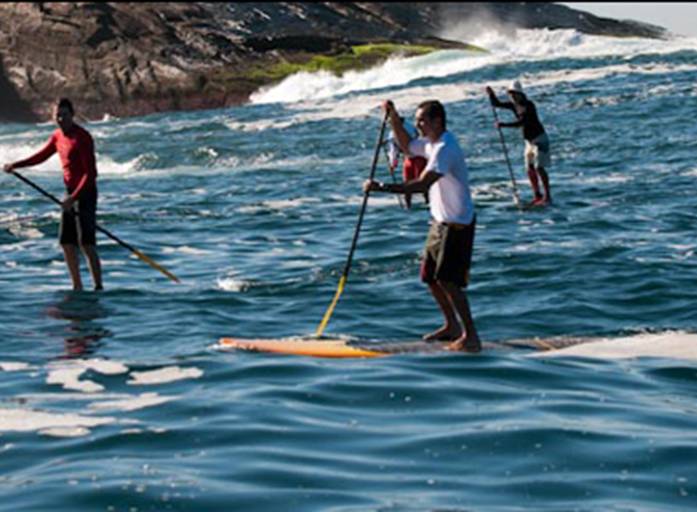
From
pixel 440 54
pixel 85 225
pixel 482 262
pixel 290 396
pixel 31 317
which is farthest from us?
pixel 440 54

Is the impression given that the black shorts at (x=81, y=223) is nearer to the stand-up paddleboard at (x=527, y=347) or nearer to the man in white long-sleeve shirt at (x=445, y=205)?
the stand-up paddleboard at (x=527, y=347)

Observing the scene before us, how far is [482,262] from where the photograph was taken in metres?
18.4

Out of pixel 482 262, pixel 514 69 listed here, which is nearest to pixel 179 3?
pixel 514 69

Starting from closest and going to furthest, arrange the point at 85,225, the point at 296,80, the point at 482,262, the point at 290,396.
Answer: the point at 290,396, the point at 85,225, the point at 482,262, the point at 296,80

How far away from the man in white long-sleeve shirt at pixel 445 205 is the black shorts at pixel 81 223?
4.90 m

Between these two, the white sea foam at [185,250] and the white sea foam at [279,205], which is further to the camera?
the white sea foam at [279,205]

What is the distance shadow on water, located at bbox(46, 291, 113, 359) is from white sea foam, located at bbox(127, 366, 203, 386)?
4.59 feet

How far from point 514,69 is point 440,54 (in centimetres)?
788

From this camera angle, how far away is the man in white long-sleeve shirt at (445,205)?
12.3 metres

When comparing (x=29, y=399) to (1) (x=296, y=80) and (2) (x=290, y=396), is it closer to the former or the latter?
(2) (x=290, y=396)

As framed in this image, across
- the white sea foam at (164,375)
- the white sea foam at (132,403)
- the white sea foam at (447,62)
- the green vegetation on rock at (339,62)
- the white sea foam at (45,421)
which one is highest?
the white sea foam at (45,421)

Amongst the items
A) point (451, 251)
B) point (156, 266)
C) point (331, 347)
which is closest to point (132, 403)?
point (331, 347)

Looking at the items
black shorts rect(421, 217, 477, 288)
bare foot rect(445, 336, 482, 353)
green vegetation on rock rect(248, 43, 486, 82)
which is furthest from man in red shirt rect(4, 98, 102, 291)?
green vegetation on rock rect(248, 43, 486, 82)

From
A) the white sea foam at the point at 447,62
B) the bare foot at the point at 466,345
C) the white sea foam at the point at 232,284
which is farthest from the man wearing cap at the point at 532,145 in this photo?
the white sea foam at the point at 447,62
